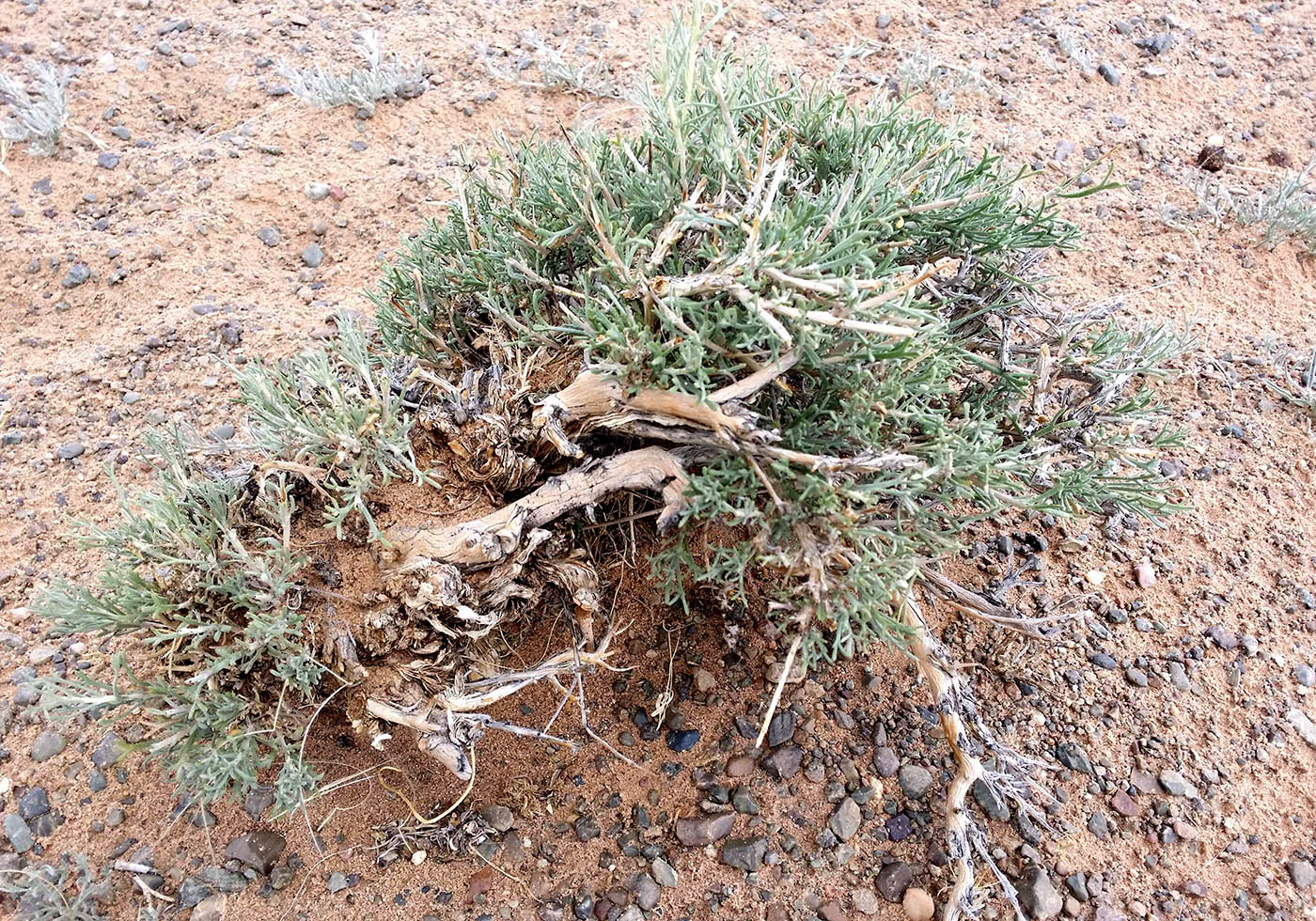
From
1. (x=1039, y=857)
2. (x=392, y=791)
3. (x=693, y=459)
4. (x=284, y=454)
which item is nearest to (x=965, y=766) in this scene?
(x=1039, y=857)

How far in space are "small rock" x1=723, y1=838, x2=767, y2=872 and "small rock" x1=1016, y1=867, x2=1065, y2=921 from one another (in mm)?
701

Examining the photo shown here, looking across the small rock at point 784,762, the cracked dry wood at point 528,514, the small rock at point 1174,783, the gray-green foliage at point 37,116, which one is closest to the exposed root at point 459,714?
the cracked dry wood at point 528,514

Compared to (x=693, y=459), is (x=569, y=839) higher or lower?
lower

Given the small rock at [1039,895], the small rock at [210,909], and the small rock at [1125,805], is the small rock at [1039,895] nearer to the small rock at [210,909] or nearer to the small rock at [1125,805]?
the small rock at [1125,805]

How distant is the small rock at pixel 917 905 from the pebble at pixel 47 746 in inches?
99.4

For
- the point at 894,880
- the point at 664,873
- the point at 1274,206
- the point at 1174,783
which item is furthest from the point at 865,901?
the point at 1274,206

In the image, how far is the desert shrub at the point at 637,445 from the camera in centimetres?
207

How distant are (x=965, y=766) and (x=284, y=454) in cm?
204

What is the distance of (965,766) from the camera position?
2.34 m

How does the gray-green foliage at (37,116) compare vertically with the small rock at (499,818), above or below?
above

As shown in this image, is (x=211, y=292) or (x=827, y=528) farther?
(x=211, y=292)

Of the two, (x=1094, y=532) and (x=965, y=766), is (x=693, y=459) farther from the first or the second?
(x=1094, y=532)

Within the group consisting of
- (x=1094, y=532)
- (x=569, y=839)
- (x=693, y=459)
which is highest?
(x=693, y=459)

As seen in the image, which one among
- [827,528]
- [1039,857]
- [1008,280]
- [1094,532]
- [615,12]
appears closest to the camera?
[827,528]
